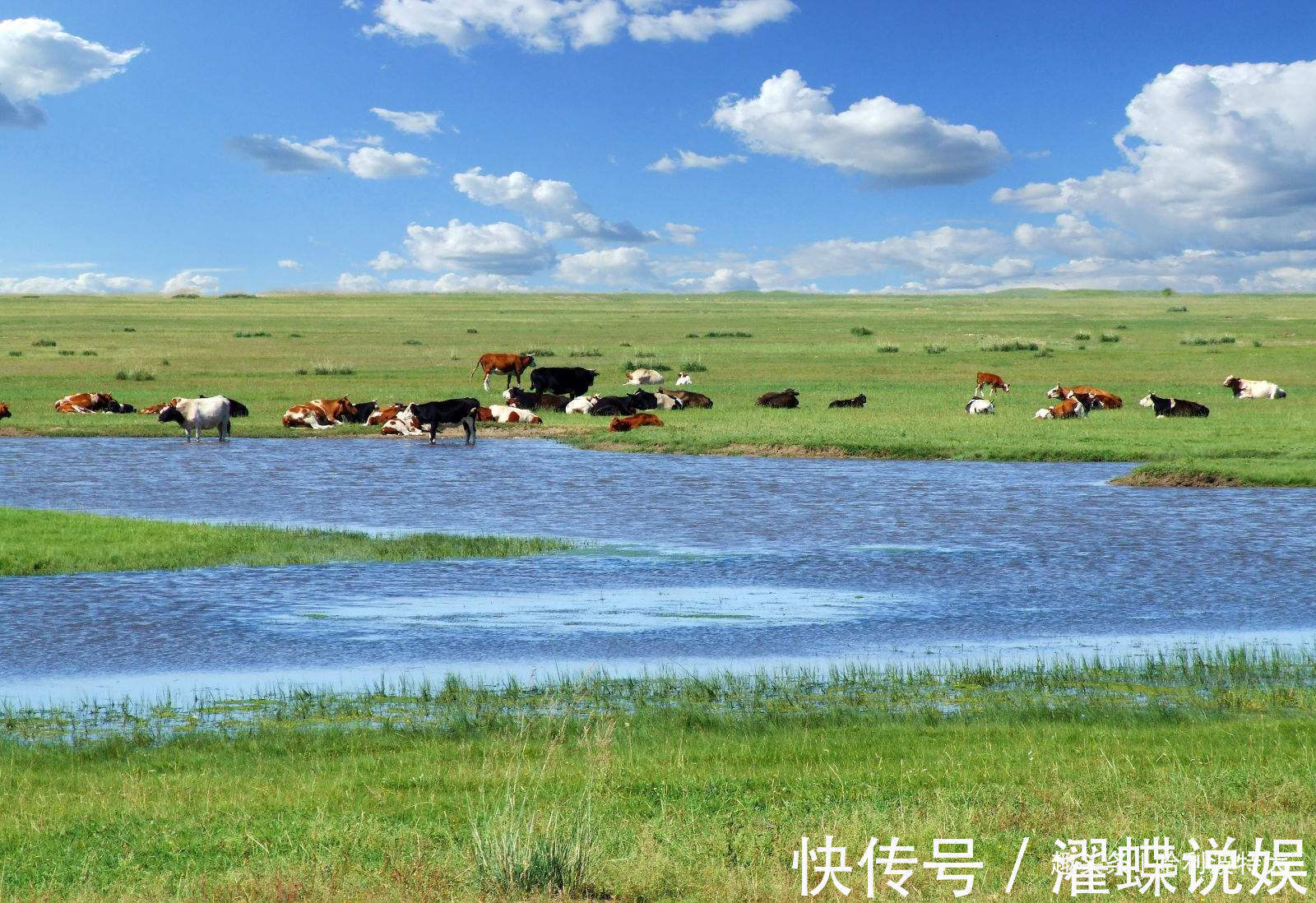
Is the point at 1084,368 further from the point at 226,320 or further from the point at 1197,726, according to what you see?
the point at 226,320

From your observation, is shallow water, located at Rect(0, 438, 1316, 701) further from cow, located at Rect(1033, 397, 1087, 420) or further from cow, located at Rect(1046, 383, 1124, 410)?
cow, located at Rect(1046, 383, 1124, 410)

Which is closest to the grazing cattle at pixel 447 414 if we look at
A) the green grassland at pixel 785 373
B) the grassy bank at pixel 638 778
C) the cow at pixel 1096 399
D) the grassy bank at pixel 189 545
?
the green grassland at pixel 785 373

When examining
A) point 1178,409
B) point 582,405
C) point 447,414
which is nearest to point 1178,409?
point 1178,409

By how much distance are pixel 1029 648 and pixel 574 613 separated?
4613 millimetres

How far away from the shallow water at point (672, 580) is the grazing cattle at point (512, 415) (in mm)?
10988

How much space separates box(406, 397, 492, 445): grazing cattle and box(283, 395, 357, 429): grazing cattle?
3499mm

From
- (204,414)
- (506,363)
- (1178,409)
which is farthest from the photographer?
(506,363)

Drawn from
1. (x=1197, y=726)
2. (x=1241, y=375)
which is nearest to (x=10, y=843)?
(x=1197, y=726)

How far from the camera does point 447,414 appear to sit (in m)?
35.4

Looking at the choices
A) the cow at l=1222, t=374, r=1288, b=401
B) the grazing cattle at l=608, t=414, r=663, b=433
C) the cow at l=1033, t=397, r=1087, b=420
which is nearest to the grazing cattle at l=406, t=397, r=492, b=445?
the grazing cattle at l=608, t=414, r=663, b=433

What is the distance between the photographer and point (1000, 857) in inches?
290

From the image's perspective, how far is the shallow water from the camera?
13.5 metres

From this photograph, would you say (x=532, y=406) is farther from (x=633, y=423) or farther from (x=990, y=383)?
(x=990, y=383)

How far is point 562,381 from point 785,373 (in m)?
13.9
